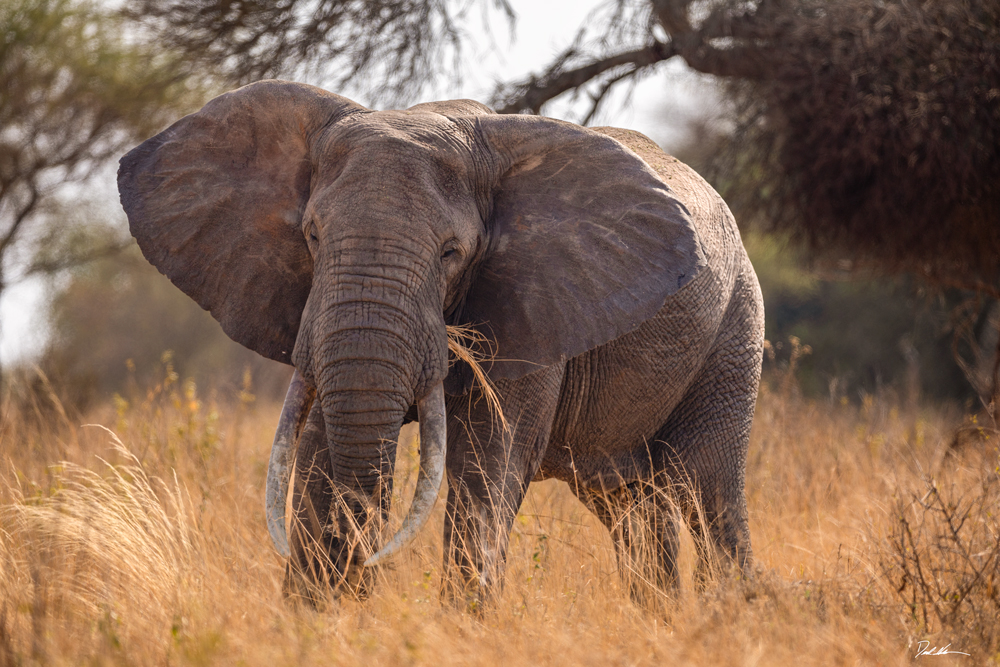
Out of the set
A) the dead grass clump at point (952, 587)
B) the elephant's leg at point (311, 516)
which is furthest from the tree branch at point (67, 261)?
the dead grass clump at point (952, 587)

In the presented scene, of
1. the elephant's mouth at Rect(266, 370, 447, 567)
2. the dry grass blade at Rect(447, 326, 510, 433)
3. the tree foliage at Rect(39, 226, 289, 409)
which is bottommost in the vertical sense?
the tree foliage at Rect(39, 226, 289, 409)

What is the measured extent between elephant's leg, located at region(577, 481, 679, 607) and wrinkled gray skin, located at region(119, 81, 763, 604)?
71 millimetres

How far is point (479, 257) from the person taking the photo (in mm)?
3711

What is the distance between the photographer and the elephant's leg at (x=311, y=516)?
3594 mm

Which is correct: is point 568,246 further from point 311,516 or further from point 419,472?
point 311,516

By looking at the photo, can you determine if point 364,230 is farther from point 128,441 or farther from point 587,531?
point 128,441

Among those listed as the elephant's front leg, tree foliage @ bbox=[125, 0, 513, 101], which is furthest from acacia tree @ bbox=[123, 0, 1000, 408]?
the elephant's front leg

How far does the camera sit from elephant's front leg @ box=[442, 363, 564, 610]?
11.8 ft

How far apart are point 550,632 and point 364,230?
1515 millimetres

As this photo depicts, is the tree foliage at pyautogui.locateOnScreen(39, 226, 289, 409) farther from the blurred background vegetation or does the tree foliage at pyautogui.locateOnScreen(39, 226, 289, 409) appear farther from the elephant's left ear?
the elephant's left ear

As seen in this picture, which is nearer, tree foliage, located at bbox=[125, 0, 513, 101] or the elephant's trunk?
the elephant's trunk

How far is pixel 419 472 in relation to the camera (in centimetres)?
337

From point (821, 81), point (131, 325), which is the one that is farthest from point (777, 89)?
point (131, 325)

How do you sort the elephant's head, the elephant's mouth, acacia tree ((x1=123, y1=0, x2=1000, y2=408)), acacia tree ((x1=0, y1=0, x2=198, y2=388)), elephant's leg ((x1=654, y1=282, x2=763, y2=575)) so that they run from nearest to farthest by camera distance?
the elephant's mouth < the elephant's head < elephant's leg ((x1=654, y1=282, x2=763, y2=575)) < acacia tree ((x1=123, y1=0, x2=1000, y2=408)) < acacia tree ((x1=0, y1=0, x2=198, y2=388))
